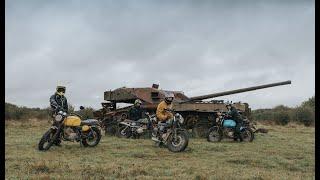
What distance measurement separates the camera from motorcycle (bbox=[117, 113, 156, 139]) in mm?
19156

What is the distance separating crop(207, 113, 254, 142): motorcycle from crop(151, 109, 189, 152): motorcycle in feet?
13.5

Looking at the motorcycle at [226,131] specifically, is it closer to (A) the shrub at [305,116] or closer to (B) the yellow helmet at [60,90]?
(B) the yellow helmet at [60,90]

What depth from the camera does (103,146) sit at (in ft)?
51.4

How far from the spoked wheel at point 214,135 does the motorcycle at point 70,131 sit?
4712 millimetres

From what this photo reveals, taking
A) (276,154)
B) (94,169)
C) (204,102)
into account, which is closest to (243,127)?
(204,102)

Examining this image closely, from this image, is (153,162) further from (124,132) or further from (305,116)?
(305,116)

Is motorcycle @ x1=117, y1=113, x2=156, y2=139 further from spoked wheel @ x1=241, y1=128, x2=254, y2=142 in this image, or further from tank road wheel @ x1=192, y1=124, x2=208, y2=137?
spoked wheel @ x1=241, y1=128, x2=254, y2=142

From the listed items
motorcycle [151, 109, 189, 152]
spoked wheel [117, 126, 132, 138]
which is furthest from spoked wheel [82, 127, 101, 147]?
spoked wheel [117, 126, 132, 138]

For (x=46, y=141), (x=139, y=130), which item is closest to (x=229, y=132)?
(x=139, y=130)

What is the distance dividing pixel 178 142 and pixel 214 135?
4.71 metres

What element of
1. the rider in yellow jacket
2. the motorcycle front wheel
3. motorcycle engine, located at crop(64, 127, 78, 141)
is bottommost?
the motorcycle front wheel

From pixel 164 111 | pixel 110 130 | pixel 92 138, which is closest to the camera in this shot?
pixel 164 111

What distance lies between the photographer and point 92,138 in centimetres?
1538

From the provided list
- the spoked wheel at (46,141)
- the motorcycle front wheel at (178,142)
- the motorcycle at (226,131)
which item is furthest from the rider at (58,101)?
the motorcycle at (226,131)
